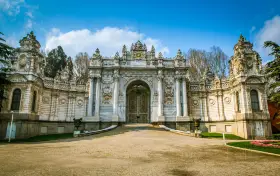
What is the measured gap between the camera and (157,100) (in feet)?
90.2

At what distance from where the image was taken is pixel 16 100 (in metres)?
22.0

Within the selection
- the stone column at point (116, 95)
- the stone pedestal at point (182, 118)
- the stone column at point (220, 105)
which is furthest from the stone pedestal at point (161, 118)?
the stone column at point (220, 105)

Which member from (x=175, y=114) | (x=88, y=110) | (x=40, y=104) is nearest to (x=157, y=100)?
(x=175, y=114)

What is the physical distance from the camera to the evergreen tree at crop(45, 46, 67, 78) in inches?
1640

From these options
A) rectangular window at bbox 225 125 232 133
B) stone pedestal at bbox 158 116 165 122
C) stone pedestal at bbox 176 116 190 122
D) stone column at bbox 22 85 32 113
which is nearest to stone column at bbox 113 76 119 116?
stone pedestal at bbox 158 116 165 122

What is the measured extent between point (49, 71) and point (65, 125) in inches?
743

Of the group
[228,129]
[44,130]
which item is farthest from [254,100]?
[44,130]

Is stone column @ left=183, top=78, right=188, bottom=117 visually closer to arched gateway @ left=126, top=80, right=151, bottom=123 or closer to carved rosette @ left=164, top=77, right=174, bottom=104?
carved rosette @ left=164, top=77, right=174, bottom=104

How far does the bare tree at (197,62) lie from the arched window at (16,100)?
29.8 metres

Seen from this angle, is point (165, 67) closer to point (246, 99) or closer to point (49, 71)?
point (246, 99)

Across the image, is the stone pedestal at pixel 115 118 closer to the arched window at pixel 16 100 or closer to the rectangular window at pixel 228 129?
the arched window at pixel 16 100

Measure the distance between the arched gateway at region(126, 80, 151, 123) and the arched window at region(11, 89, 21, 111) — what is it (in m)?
14.4

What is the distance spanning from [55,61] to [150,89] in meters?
25.8

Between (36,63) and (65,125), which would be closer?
(36,63)
